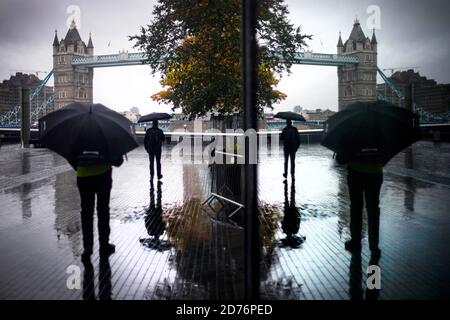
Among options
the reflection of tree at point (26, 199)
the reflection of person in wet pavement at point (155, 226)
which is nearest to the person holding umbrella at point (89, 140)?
the reflection of person in wet pavement at point (155, 226)

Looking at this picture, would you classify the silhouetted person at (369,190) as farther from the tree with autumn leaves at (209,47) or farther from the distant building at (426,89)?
the distant building at (426,89)

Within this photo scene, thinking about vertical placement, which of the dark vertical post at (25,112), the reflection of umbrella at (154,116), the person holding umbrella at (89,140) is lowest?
the person holding umbrella at (89,140)

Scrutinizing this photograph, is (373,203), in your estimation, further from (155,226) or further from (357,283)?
(155,226)

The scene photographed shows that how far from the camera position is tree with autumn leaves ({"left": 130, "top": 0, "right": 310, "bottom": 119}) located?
11062 millimetres

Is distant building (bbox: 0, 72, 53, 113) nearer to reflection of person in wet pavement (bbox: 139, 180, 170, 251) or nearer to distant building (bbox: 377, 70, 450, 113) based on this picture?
distant building (bbox: 377, 70, 450, 113)

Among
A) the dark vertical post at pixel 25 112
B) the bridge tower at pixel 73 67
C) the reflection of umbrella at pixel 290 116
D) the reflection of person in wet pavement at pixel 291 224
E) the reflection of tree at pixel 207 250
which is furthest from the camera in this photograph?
the bridge tower at pixel 73 67

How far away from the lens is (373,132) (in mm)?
5098

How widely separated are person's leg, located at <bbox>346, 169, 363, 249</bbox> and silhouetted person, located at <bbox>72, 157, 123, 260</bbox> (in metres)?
3.10

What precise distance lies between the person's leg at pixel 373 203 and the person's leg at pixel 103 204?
3482 mm

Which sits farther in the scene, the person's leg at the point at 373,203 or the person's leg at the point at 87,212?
the person's leg at the point at 87,212

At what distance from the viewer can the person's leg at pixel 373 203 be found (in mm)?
5363

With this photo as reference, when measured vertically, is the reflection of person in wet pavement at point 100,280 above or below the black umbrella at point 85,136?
below

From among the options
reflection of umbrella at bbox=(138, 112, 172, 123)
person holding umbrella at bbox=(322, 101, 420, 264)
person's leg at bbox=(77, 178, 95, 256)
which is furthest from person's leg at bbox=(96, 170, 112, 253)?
reflection of umbrella at bbox=(138, 112, 172, 123)

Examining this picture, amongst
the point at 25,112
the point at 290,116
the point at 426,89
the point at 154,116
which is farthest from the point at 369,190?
the point at 426,89
